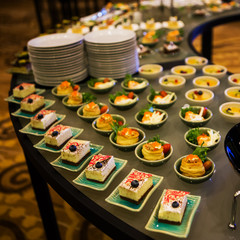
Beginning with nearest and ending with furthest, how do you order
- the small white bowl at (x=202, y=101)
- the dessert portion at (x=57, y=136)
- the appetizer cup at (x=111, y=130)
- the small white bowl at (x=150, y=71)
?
the dessert portion at (x=57, y=136), the appetizer cup at (x=111, y=130), the small white bowl at (x=202, y=101), the small white bowl at (x=150, y=71)

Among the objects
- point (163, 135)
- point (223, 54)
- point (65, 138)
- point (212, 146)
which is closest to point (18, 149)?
point (65, 138)

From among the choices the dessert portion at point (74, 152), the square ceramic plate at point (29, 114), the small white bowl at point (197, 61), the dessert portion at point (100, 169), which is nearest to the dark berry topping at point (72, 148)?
the dessert portion at point (74, 152)

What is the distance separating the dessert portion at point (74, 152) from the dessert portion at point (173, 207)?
0.53 metres

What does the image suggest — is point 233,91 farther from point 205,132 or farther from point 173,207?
point 173,207

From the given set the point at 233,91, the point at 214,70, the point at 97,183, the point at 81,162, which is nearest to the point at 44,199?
the point at 81,162

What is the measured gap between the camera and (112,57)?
2.58 m

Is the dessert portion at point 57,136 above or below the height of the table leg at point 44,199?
above

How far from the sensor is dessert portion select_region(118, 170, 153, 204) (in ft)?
4.51

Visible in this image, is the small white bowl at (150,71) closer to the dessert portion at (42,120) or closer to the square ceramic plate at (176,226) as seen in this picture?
the dessert portion at (42,120)

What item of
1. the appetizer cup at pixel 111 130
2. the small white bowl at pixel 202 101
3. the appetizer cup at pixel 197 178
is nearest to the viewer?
the appetizer cup at pixel 197 178

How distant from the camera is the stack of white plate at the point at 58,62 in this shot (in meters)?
2.51

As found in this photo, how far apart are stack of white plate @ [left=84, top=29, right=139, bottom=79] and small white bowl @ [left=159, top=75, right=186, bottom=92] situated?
31cm

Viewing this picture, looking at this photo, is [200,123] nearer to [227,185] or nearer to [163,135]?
[163,135]

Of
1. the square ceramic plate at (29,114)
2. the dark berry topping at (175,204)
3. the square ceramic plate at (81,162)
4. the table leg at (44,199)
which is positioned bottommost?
the table leg at (44,199)
